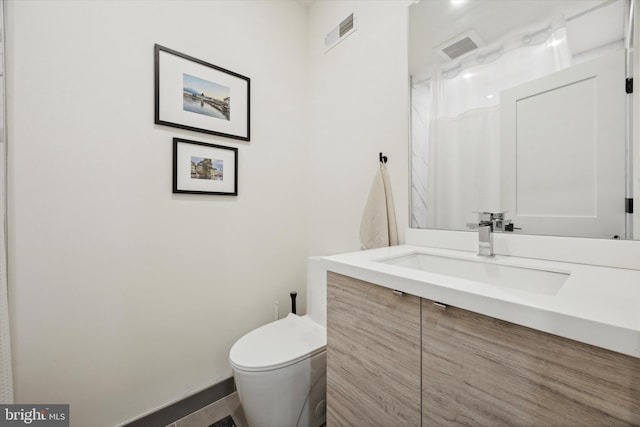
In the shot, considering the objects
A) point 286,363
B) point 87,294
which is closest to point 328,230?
point 286,363

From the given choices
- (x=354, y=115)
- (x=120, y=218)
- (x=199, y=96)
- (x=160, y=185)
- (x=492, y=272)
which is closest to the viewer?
(x=492, y=272)

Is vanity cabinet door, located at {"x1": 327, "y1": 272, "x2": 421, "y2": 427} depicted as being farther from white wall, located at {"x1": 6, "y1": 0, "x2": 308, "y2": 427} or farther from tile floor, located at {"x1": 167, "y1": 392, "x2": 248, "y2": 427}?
white wall, located at {"x1": 6, "y1": 0, "x2": 308, "y2": 427}

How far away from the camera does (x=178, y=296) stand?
4.57ft

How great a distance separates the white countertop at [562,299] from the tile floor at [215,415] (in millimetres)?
1160

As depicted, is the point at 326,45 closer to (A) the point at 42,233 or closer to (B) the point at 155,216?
(B) the point at 155,216

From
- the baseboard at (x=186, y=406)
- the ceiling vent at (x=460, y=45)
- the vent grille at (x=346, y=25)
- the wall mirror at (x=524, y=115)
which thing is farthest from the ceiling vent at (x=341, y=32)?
the baseboard at (x=186, y=406)

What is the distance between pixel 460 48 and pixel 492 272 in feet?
3.29

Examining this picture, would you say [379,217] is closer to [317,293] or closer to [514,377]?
[317,293]

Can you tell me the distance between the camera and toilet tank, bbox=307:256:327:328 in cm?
145

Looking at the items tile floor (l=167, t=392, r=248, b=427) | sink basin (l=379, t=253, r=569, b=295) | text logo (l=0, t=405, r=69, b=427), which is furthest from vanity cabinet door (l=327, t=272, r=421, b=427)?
text logo (l=0, t=405, r=69, b=427)

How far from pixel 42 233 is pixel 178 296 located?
0.62 m

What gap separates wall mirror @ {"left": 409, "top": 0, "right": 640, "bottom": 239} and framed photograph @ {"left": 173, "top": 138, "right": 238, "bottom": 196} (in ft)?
3.42

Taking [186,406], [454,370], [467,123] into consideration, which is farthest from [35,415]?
[467,123]

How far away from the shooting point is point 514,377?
20.1 inches
